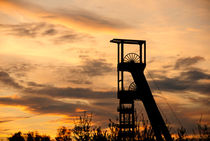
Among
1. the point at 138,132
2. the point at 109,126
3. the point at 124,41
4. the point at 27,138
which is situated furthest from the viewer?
the point at 27,138

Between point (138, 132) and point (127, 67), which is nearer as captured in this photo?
point (138, 132)

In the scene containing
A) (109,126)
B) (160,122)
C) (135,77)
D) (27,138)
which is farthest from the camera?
(27,138)

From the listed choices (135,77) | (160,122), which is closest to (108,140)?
(160,122)

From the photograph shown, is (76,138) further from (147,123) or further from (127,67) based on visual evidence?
(127,67)

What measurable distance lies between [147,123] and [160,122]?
21679 millimetres

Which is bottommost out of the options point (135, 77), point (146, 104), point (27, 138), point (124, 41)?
point (27, 138)

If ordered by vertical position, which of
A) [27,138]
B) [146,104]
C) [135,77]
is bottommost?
[27,138]

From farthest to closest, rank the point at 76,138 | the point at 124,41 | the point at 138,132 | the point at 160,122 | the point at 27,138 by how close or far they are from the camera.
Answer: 1. the point at 27,138
2. the point at 124,41
3. the point at 160,122
4. the point at 76,138
5. the point at 138,132

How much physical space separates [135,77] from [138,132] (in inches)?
1002

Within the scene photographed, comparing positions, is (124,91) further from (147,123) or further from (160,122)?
(147,123)

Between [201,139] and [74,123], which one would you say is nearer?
[201,139]

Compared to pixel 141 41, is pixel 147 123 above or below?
below

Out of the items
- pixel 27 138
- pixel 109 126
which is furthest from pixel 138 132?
pixel 27 138

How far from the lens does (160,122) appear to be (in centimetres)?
3656
